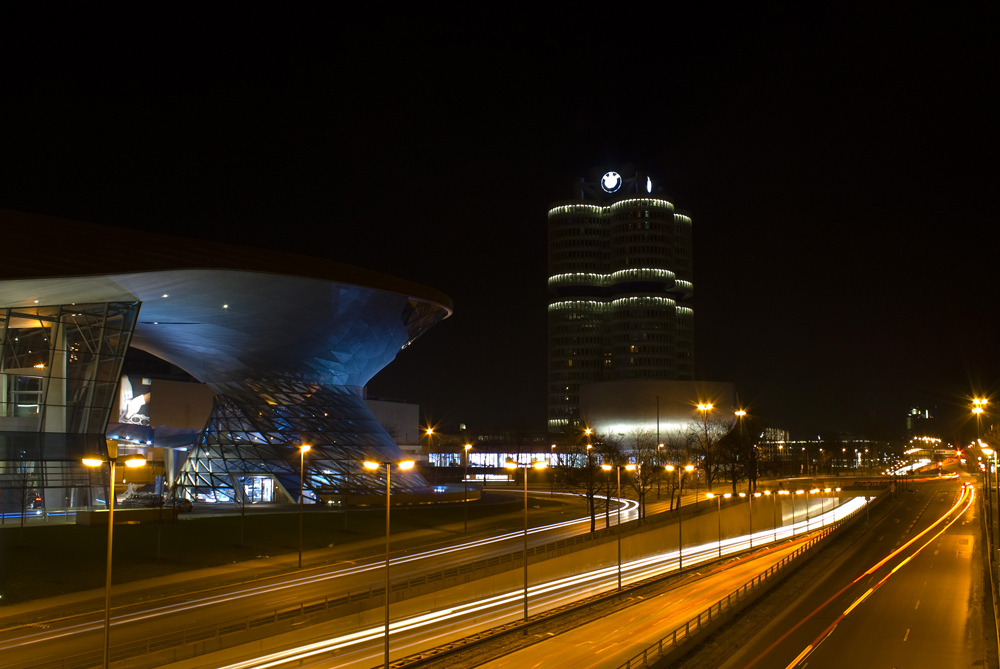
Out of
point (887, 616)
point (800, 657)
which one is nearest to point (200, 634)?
point (800, 657)

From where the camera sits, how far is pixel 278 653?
21.9 m

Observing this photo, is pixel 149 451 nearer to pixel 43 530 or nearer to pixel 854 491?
pixel 43 530

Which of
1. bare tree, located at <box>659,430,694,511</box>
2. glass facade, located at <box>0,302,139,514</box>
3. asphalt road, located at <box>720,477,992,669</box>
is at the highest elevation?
glass facade, located at <box>0,302,139,514</box>

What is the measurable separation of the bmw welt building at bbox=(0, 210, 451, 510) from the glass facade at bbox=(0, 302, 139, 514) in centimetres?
7

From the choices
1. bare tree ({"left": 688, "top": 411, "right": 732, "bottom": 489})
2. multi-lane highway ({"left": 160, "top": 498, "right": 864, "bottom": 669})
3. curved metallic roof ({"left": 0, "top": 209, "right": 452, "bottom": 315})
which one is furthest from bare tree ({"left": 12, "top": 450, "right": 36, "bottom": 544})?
bare tree ({"left": 688, "top": 411, "right": 732, "bottom": 489})

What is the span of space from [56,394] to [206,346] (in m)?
16.1

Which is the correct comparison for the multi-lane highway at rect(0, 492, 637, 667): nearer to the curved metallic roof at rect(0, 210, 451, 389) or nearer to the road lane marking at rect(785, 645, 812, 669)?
the road lane marking at rect(785, 645, 812, 669)

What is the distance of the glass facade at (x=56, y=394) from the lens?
148ft

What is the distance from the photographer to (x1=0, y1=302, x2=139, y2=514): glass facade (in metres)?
45.2

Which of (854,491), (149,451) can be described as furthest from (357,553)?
(854,491)

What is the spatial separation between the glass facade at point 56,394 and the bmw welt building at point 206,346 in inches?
2.7

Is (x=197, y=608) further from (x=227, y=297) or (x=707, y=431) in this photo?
(x=707, y=431)

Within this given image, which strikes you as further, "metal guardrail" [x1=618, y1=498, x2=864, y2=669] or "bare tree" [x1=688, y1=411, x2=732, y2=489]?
"bare tree" [x1=688, y1=411, x2=732, y2=489]

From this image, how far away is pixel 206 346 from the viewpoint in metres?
63.0
